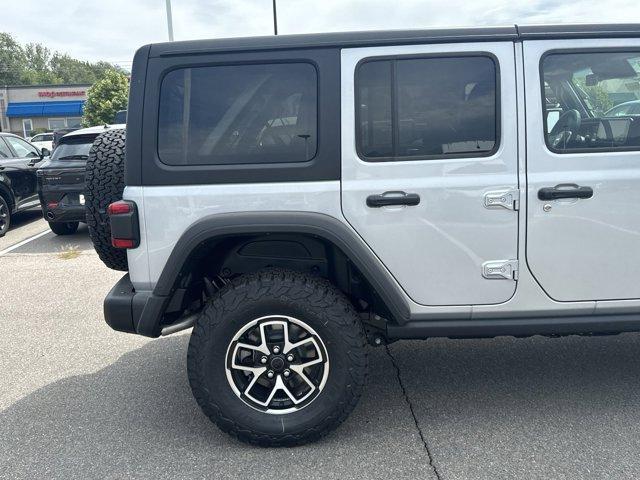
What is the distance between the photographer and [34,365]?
3959 mm

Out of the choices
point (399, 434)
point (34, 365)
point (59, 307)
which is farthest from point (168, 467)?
point (59, 307)

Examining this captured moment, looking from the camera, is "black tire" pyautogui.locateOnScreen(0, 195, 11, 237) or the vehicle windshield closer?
the vehicle windshield

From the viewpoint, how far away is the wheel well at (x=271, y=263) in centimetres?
285

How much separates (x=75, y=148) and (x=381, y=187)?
6.72 m

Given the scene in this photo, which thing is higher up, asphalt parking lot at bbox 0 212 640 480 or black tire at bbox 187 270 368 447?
black tire at bbox 187 270 368 447

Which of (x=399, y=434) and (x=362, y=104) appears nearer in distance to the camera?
(x=362, y=104)

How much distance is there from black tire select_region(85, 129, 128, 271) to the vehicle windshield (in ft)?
17.3

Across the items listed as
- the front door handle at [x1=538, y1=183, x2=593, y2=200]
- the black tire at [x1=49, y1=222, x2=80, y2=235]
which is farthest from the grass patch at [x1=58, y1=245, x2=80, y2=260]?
the front door handle at [x1=538, y1=183, x2=593, y2=200]

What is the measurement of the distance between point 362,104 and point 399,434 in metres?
1.74

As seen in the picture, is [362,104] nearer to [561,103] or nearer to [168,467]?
[561,103]

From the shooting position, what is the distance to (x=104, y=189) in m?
3.08

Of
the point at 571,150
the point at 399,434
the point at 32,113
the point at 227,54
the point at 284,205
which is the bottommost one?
the point at 399,434

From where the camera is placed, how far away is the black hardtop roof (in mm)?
2662

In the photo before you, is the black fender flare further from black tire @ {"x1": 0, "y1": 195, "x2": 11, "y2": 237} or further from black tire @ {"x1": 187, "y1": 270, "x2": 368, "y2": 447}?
black tire @ {"x1": 0, "y1": 195, "x2": 11, "y2": 237}
